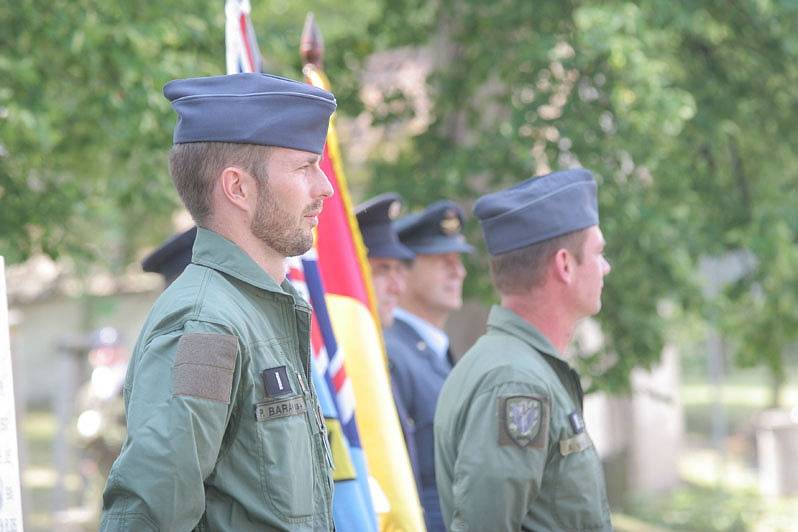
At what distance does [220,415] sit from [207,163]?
50 centimetres

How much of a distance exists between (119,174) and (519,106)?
95.9 inches

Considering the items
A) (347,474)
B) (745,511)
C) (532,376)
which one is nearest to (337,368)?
(347,474)

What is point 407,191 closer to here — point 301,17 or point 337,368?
point 337,368

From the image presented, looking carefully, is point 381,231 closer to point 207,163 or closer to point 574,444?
point 574,444

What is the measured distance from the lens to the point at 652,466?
14.5 m

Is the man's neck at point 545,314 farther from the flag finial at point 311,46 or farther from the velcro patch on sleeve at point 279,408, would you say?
the flag finial at point 311,46

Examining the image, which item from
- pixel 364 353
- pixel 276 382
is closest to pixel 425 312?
pixel 364 353

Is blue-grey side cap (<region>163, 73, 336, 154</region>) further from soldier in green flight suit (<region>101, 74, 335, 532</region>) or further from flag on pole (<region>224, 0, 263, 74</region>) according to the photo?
flag on pole (<region>224, 0, 263, 74</region>)

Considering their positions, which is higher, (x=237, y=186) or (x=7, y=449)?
(x=237, y=186)

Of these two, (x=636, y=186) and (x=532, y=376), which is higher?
(x=636, y=186)

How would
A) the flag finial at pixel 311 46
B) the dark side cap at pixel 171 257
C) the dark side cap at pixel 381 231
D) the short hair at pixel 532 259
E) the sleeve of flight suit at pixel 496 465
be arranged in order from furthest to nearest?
the dark side cap at pixel 381 231 → the flag finial at pixel 311 46 → the dark side cap at pixel 171 257 → the short hair at pixel 532 259 → the sleeve of flight suit at pixel 496 465

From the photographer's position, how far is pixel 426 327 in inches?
209

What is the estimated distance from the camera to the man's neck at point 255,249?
2.49 meters

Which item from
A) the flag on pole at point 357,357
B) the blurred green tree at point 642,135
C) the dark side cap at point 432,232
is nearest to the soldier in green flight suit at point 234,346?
the flag on pole at point 357,357
